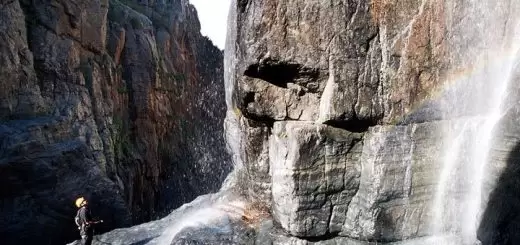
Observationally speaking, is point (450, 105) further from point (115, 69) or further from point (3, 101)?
point (115, 69)

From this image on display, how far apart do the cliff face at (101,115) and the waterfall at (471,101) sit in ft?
55.4

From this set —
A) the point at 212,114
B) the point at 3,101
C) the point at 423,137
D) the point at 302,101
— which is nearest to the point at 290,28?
the point at 302,101

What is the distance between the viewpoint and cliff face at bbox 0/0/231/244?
18938 millimetres

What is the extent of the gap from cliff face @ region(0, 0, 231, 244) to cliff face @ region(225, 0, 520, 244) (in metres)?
15.0

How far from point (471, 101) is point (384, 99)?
4.73 ft

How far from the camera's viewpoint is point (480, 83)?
7379 mm

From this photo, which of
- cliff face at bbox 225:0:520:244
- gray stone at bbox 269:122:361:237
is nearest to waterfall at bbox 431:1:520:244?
cliff face at bbox 225:0:520:244

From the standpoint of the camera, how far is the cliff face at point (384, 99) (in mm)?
7309

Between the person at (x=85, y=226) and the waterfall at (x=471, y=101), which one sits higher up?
the waterfall at (x=471, y=101)

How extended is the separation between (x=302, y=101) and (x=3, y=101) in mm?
16240

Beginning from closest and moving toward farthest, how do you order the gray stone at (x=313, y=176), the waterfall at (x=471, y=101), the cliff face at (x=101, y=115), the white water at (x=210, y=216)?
the waterfall at (x=471, y=101)
the gray stone at (x=313, y=176)
the white water at (x=210, y=216)
the cliff face at (x=101, y=115)

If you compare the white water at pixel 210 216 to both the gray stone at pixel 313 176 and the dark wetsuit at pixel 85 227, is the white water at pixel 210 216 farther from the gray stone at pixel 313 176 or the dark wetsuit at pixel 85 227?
the dark wetsuit at pixel 85 227

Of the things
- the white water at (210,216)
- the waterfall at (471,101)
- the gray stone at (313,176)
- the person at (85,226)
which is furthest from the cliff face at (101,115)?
the waterfall at (471,101)

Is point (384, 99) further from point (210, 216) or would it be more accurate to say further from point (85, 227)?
point (85, 227)
